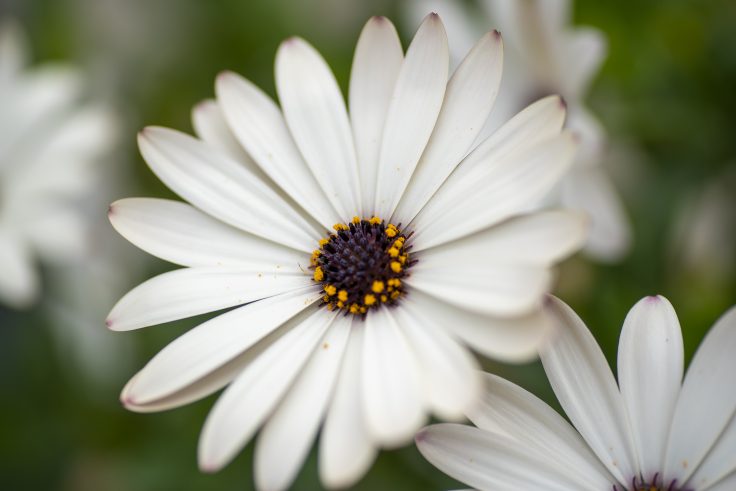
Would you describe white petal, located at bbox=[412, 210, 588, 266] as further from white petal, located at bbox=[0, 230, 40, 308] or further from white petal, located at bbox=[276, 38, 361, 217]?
white petal, located at bbox=[0, 230, 40, 308]

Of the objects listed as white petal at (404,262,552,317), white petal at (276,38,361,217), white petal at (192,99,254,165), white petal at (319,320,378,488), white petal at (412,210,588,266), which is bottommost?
white petal at (319,320,378,488)

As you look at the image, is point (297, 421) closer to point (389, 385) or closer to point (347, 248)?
point (389, 385)

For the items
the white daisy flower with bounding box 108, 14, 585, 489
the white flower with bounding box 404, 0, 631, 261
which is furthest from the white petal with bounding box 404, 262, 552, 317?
the white flower with bounding box 404, 0, 631, 261

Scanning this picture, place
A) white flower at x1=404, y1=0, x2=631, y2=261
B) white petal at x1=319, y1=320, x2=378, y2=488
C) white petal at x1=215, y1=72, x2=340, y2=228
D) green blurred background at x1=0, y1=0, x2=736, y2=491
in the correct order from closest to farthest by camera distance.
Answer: white petal at x1=319, y1=320, x2=378, y2=488, white petal at x1=215, y1=72, x2=340, y2=228, white flower at x1=404, y1=0, x2=631, y2=261, green blurred background at x1=0, y1=0, x2=736, y2=491

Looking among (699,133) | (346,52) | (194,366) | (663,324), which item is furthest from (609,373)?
(346,52)

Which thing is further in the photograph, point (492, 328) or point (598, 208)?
point (598, 208)

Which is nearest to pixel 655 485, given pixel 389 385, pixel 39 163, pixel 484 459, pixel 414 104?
pixel 484 459
